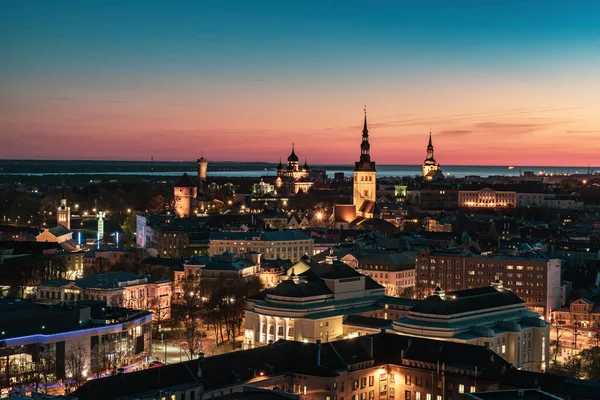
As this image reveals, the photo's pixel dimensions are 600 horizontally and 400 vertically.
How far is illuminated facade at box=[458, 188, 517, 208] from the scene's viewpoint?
546 ft

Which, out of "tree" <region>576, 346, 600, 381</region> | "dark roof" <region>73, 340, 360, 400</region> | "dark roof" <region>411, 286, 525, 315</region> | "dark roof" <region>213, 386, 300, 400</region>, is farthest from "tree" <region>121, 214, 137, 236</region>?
"dark roof" <region>213, 386, 300, 400</region>

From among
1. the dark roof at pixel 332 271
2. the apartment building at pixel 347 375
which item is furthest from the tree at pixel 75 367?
the dark roof at pixel 332 271

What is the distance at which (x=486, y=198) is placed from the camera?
169 m

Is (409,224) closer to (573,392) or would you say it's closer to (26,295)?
(26,295)

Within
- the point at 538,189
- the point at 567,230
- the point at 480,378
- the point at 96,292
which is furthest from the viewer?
the point at 538,189

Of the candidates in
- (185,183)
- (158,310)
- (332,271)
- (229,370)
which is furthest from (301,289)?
(185,183)

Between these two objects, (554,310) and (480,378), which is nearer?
(480,378)

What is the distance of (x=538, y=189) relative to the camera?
17012cm

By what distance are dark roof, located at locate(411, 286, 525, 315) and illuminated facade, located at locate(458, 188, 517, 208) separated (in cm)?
10677

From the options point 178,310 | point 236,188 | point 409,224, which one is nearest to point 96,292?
point 178,310

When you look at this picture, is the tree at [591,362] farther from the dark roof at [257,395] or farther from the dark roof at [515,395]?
the dark roof at [257,395]

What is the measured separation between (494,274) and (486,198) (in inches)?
3666

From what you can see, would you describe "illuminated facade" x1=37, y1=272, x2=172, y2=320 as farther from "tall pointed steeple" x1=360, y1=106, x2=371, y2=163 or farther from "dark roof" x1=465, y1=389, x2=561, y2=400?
"tall pointed steeple" x1=360, y1=106, x2=371, y2=163

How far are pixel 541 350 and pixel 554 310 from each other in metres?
20.1
